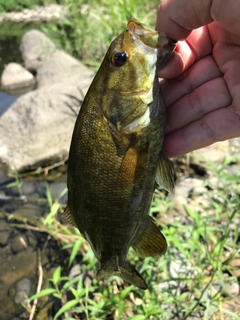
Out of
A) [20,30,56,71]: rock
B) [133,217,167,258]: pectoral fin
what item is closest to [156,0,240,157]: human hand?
[133,217,167,258]: pectoral fin

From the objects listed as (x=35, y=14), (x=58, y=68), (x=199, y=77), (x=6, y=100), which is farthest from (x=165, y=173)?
(x=35, y=14)

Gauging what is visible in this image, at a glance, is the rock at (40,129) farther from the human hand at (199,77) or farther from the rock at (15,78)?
the human hand at (199,77)

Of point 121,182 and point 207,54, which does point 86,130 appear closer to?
point 121,182

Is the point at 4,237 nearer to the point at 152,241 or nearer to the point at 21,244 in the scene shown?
the point at 21,244

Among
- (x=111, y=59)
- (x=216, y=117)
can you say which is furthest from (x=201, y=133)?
(x=111, y=59)

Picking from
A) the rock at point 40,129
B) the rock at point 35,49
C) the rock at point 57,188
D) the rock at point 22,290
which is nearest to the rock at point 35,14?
the rock at point 35,49

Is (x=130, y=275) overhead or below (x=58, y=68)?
below

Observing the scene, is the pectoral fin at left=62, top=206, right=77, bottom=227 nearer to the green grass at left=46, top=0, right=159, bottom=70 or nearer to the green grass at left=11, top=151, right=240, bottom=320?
the green grass at left=11, top=151, right=240, bottom=320
